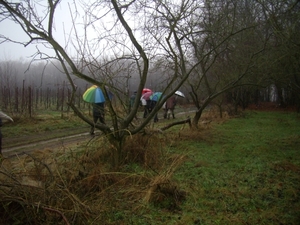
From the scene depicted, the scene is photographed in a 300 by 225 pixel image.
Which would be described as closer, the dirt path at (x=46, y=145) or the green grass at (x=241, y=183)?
the green grass at (x=241, y=183)

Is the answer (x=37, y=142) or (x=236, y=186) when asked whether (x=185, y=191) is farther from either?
(x=37, y=142)

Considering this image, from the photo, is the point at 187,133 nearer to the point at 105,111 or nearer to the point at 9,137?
the point at 105,111

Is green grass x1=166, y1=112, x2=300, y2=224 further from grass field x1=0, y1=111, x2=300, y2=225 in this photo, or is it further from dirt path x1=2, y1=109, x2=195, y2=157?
dirt path x1=2, y1=109, x2=195, y2=157

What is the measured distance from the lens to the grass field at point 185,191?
125 inches

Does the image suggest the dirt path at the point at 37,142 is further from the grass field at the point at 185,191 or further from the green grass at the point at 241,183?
the green grass at the point at 241,183

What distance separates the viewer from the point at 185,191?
12.9ft

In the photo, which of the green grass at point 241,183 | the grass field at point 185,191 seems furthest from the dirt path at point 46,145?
the green grass at point 241,183

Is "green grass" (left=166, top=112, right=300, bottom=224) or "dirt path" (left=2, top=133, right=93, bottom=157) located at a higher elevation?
"green grass" (left=166, top=112, right=300, bottom=224)

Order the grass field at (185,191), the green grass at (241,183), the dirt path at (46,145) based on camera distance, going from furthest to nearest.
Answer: the dirt path at (46,145) → the green grass at (241,183) → the grass field at (185,191)

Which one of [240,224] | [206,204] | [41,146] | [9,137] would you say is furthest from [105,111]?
[9,137]

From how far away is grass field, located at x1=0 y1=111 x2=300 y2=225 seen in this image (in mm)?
3186

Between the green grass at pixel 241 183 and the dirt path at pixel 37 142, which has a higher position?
the green grass at pixel 241 183

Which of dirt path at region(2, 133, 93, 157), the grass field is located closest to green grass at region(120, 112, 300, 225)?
the grass field

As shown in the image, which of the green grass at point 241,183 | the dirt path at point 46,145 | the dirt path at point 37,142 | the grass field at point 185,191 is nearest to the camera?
the grass field at point 185,191
